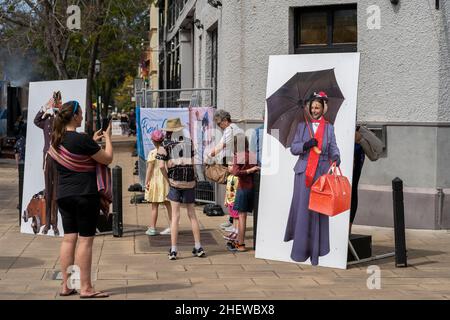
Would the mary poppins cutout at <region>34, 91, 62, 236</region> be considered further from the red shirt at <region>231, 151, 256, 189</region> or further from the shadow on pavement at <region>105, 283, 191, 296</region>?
the shadow on pavement at <region>105, 283, 191, 296</region>

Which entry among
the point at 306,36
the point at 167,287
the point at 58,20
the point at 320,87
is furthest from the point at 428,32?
the point at 58,20

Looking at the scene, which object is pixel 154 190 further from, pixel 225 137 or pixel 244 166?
pixel 244 166

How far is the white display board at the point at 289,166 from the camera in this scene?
938 cm

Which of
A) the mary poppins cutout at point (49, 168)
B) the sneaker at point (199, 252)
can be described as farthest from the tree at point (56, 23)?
the sneaker at point (199, 252)

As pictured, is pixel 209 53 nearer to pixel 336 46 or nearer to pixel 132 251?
pixel 336 46

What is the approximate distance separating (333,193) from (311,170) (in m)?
0.41

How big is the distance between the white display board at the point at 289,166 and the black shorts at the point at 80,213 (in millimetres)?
2717

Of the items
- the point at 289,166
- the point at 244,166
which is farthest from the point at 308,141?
the point at 244,166

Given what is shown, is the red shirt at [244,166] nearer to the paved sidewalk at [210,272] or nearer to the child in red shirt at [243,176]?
the child in red shirt at [243,176]

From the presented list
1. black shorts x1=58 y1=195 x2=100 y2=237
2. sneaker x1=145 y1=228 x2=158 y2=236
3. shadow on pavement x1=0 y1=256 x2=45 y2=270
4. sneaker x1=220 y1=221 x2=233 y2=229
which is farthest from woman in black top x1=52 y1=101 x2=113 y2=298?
sneaker x1=220 y1=221 x2=233 y2=229

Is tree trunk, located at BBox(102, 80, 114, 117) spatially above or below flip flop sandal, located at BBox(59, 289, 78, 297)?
above

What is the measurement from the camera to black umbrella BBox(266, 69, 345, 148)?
31.2 ft

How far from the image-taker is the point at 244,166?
1049 cm
